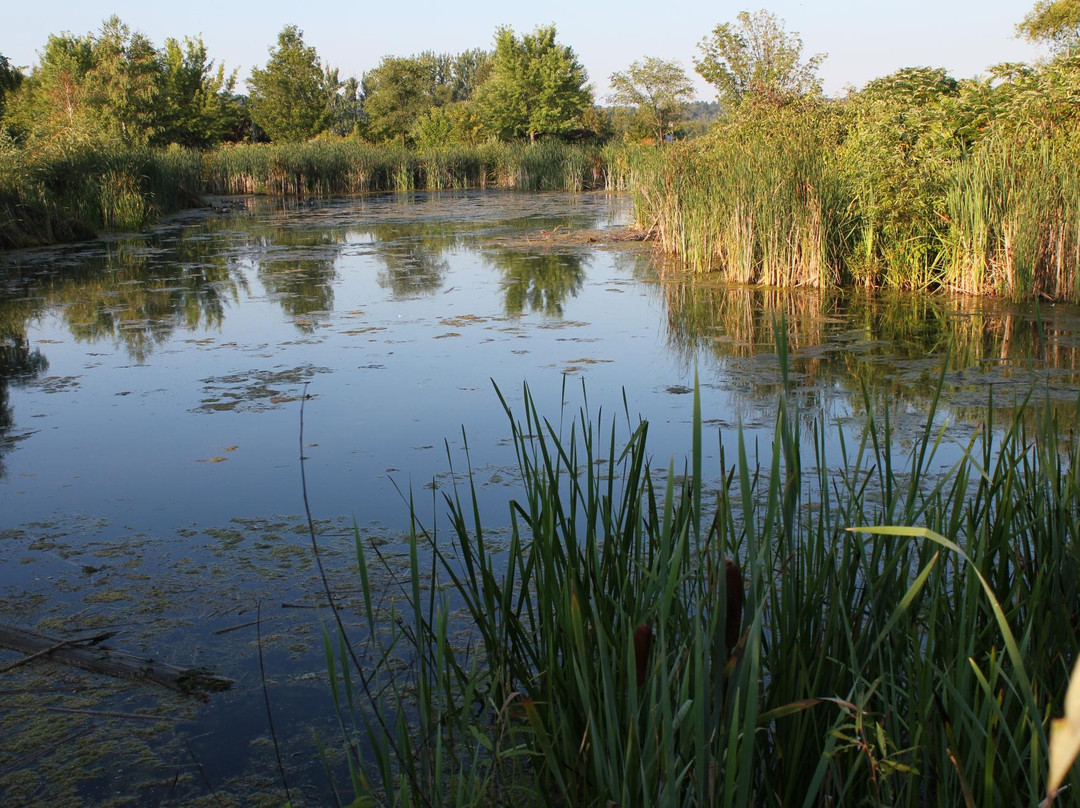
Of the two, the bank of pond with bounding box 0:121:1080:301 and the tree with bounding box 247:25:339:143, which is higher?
the tree with bounding box 247:25:339:143

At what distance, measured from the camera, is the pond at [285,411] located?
2182mm

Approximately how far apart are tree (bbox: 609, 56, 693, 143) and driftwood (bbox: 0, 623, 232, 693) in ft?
128

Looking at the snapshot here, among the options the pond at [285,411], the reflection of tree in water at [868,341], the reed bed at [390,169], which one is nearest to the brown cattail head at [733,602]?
the pond at [285,411]

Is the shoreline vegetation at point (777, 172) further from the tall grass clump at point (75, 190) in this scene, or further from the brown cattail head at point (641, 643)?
the brown cattail head at point (641, 643)

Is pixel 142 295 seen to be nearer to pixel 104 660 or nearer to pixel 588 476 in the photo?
pixel 104 660

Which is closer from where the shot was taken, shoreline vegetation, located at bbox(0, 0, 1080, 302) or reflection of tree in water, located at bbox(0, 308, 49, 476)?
reflection of tree in water, located at bbox(0, 308, 49, 476)

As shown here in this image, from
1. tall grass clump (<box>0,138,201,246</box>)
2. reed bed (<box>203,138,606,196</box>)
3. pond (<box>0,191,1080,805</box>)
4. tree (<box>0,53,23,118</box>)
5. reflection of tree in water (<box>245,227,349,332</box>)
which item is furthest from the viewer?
reed bed (<box>203,138,606,196</box>)

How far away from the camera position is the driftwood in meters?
2.30

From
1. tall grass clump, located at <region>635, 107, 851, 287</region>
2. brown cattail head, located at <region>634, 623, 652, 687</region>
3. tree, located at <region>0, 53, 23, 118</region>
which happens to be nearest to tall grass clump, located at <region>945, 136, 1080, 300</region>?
tall grass clump, located at <region>635, 107, 851, 287</region>

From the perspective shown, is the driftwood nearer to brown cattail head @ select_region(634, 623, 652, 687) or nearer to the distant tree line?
brown cattail head @ select_region(634, 623, 652, 687)

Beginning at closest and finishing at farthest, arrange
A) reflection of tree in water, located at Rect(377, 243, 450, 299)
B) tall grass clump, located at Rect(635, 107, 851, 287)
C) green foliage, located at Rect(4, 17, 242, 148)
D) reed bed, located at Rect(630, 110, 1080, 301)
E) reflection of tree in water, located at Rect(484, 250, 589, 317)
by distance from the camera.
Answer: reed bed, located at Rect(630, 110, 1080, 301)
tall grass clump, located at Rect(635, 107, 851, 287)
reflection of tree in water, located at Rect(484, 250, 589, 317)
reflection of tree in water, located at Rect(377, 243, 450, 299)
green foliage, located at Rect(4, 17, 242, 148)

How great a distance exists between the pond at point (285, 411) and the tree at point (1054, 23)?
956 inches

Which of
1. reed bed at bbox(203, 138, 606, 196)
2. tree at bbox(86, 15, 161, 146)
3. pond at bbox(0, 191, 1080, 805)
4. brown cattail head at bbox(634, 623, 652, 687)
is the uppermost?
tree at bbox(86, 15, 161, 146)

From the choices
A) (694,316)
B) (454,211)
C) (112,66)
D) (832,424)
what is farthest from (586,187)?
(832,424)
